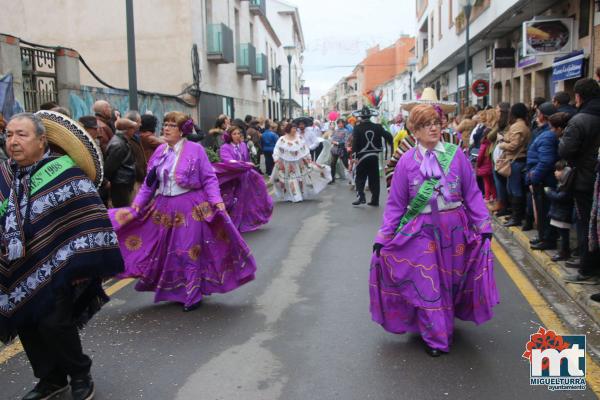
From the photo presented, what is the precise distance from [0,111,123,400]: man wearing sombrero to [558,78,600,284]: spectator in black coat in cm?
442

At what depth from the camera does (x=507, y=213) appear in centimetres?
1040

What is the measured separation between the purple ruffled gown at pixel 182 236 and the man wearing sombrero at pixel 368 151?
24.1 feet

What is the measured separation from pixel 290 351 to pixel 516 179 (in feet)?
18.6

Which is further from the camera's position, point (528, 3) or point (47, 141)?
point (528, 3)

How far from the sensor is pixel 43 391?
3.94m

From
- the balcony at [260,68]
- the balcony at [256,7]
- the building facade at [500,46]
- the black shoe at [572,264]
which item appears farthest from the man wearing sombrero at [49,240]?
the balcony at [256,7]

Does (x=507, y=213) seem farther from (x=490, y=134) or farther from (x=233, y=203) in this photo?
(x=233, y=203)

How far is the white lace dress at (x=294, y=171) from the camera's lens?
13875 mm

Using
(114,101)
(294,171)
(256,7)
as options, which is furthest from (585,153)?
(256,7)

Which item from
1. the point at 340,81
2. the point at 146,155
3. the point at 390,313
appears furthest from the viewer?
the point at 340,81

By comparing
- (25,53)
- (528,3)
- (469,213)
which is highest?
(528,3)

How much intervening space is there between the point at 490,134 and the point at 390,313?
251 inches

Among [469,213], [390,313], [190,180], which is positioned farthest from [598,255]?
[190,180]

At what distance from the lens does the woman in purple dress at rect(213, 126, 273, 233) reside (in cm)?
1006
